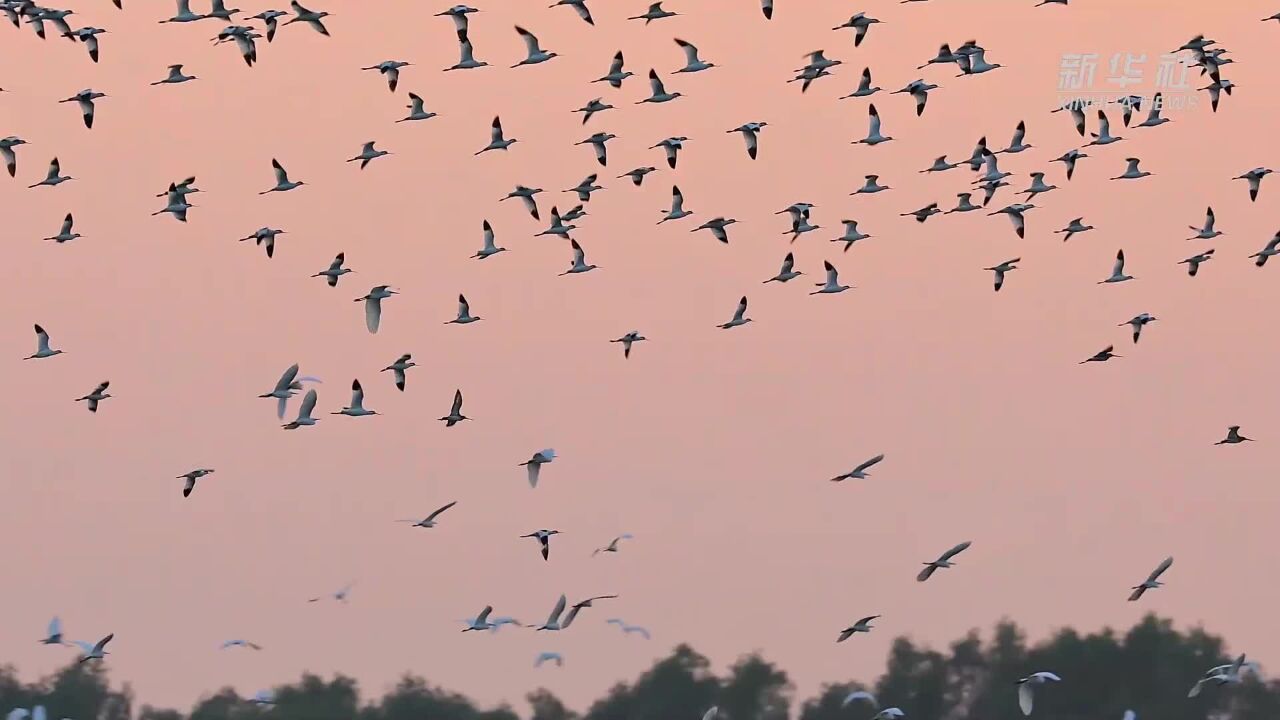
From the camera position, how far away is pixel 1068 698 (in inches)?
4215

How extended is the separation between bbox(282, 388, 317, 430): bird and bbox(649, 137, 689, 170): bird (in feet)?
32.4

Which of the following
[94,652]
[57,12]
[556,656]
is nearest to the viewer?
[57,12]

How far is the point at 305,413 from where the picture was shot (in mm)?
61062

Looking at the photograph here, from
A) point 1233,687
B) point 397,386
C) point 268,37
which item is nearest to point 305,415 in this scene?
point 397,386

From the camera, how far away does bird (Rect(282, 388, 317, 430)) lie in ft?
198

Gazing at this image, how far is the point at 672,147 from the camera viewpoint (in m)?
66.7

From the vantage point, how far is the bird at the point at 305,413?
60.3 m

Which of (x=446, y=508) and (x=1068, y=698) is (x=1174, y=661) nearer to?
(x=1068, y=698)

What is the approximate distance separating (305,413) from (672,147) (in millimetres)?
10983

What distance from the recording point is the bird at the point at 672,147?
66.2 meters

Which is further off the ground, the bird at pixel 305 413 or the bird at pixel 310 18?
the bird at pixel 310 18

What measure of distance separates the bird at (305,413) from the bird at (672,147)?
9.87 m

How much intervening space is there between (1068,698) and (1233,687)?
242 inches

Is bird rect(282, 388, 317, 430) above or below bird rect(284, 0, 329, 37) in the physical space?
below
